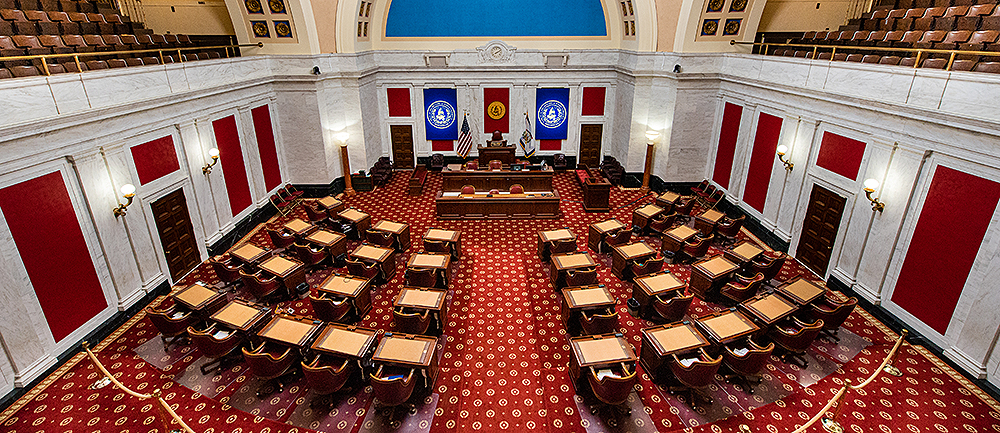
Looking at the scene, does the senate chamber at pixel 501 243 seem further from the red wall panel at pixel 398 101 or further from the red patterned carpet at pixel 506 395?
the red wall panel at pixel 398 101

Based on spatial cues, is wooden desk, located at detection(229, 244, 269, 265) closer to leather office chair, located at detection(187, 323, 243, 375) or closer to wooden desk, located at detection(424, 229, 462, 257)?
leather office chair, located at detection(187, 323, 243, 375)

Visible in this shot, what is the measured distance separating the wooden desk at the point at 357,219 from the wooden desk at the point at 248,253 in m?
2.25

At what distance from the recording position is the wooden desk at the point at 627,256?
9.68 meters

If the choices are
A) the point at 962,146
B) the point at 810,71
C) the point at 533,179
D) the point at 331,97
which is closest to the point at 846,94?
the point at 810,71

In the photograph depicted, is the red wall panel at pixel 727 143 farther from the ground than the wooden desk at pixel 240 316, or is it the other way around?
the red wall panel at pixel 727 143

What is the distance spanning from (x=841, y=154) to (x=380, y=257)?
10.3 metres

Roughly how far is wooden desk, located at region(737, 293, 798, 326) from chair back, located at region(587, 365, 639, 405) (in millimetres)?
2878

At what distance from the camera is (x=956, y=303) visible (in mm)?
7156

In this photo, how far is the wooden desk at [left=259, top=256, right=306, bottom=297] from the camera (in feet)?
29.4

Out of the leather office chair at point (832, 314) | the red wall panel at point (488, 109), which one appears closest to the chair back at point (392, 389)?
the leather office chair at point (832, 314)

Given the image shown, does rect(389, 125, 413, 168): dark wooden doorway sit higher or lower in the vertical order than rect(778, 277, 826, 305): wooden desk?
higher

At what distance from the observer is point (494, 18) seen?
657 inches

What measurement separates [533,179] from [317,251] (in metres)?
7.01

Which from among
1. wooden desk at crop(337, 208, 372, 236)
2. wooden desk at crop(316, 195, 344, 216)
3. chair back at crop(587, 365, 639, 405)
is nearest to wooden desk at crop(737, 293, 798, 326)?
chair back at crop(587, 365, 639, 405)
